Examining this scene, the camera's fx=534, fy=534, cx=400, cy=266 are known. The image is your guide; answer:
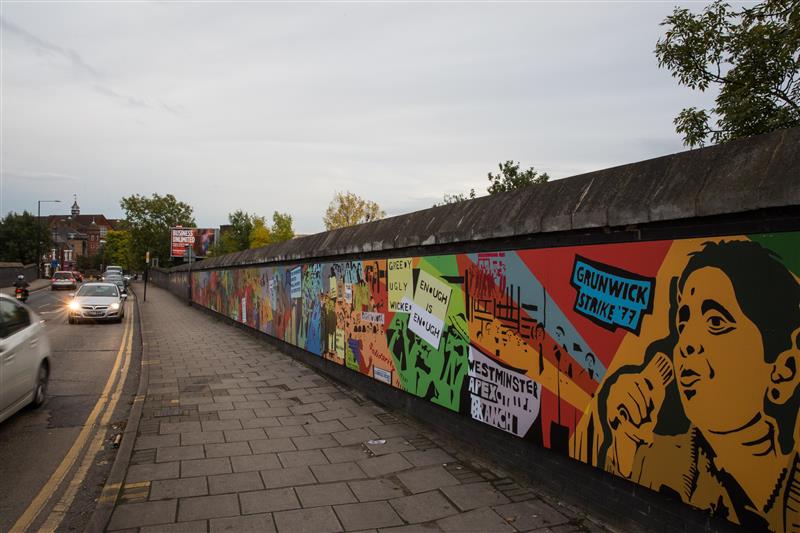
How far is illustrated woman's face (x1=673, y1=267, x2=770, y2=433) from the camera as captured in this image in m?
2.81

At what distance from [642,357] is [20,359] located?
690 cm

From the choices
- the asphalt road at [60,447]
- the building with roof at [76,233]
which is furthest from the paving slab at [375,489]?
the building with roof at [76,233]

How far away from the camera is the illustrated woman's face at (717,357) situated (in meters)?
2.81

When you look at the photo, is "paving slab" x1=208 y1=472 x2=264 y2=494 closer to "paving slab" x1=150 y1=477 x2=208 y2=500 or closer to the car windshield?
"paving slab" x1=150 y1=477 x2=208 y2=500

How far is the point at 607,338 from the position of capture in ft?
12.2

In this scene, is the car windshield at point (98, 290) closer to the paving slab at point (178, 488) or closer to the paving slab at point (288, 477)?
the paving slab at point (178, 488)

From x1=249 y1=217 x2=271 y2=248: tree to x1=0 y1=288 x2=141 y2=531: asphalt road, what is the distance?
222ft

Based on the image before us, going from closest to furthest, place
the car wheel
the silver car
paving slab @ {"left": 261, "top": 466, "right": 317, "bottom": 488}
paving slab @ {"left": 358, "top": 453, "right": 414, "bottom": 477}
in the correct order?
1. paving slab @ {"left": 261, "top": 466, "right": 317, "bottom": 488}
2. paving slab @ {"left": 358, "top": 453, "right": 414, "bottom": 477}
3. the car wheel
4. the silver car

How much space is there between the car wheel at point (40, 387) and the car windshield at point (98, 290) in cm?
1428

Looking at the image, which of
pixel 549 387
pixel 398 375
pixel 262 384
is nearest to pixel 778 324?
pixel 549 387

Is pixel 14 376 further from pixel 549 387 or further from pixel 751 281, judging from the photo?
pixel 751 281

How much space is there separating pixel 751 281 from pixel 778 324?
26 centimetres

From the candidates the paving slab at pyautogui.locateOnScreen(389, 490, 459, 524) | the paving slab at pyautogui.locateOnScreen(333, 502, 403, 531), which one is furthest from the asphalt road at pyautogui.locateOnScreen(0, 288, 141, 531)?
the paving slab at pyautogui.locateOnScreen(389, 490, 459, 524)

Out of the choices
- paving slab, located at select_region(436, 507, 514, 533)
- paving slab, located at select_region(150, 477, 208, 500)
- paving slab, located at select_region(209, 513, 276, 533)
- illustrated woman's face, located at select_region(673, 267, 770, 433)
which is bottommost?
paving slab, located at select_region(150, 477, 208, 500)
